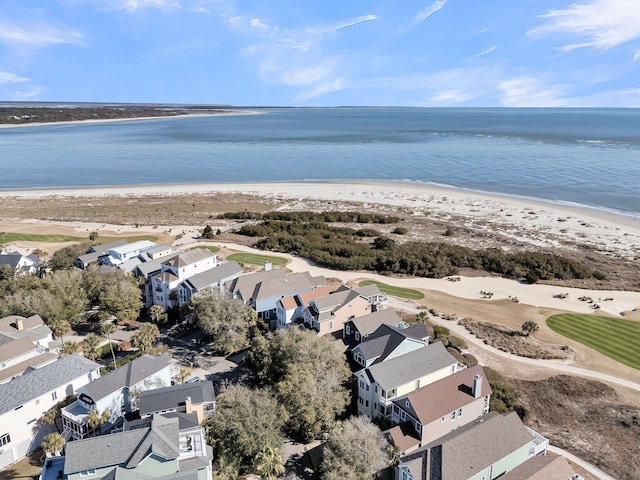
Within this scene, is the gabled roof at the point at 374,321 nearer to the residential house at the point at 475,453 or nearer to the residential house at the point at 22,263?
the residential house at the point at 475,453

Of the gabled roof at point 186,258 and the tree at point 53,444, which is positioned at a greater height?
the gabled roof at point 186,258

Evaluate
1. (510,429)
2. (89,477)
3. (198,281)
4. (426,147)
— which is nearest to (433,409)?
(510,429)

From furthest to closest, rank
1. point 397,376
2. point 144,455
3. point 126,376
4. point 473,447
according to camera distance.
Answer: point 126,376 < point 397,376 < point 473,447 < point 144,455

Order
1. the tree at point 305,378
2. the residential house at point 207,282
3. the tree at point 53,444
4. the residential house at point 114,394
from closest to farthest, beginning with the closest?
the tree at point 53,444 → the residential house at point 114,394 → the tree at point 305,378 → the residential house at point 207,282

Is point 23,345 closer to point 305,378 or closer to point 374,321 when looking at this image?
point 305,378

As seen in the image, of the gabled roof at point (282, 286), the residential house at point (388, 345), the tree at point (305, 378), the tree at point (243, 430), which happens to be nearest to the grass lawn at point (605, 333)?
the residential house at point (388, 345)

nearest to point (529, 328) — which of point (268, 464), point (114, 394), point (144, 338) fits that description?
point (268, 464)
